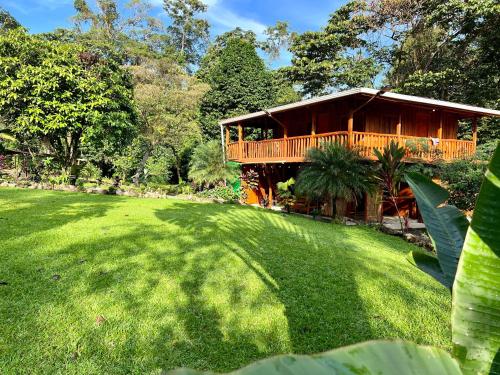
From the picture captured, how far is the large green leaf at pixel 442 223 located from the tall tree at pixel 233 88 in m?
21.5

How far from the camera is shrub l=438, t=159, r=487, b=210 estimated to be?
377 inches

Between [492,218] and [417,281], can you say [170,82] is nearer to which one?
[417,281]

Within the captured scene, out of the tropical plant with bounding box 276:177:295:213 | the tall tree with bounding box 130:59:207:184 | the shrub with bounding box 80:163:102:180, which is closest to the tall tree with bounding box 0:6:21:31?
the tall tree with bounding box 130:59:207:184

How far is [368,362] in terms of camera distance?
0.71 metres

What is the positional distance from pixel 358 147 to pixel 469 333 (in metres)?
10.9

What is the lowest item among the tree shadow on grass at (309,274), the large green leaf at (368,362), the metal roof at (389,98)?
the tree shadow on grass at (309,274)

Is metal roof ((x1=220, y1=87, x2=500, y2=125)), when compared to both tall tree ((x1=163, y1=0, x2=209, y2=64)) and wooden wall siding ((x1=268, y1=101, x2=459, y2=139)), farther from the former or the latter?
tall tree ((x1=163, y1=0, x2=209, y2=64))

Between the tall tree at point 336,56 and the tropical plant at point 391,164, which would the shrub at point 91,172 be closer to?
the tall tree at point 336,56

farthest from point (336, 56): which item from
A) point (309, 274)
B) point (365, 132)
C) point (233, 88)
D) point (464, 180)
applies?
point (309, 274)

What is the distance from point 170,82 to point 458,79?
56.1ft

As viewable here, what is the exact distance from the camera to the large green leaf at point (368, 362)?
0.67 m

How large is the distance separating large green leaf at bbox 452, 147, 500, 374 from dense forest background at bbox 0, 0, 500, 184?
49.2ft

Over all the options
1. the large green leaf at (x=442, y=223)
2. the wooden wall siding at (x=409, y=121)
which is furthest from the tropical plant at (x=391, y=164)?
the large green leaf at (x=442, y=223)

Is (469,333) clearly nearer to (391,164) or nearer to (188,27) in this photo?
(391,164)
